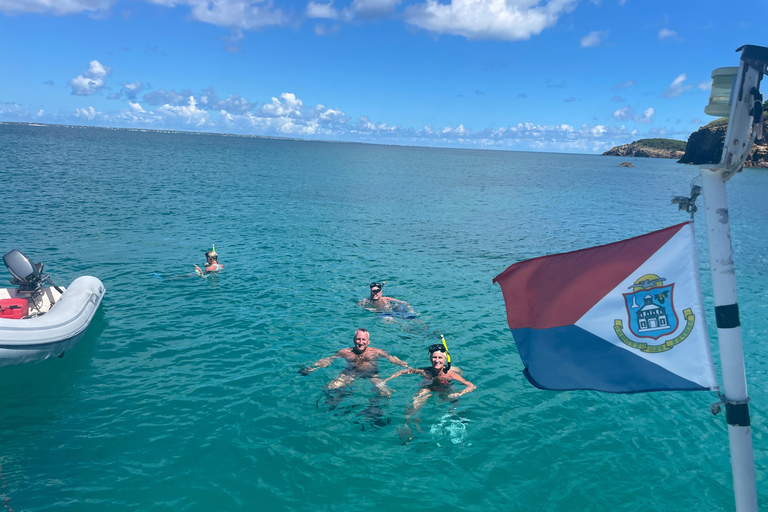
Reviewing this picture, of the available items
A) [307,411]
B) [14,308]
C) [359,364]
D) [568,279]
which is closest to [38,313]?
[14,308]

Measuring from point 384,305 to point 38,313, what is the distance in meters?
9.92

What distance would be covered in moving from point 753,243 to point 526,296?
106 ft

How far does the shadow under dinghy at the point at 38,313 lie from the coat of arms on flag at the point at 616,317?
36.1 ft

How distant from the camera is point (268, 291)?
17.4 meters

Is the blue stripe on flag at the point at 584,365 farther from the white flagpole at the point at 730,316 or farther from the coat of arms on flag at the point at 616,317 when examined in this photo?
the white flagpole at the point at 730,316

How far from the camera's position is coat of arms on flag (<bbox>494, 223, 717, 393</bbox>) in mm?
4484

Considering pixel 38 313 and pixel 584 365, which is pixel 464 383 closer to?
pixel 584 365

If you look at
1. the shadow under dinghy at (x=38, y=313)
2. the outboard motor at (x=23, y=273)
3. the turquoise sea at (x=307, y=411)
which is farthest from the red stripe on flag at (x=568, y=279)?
the outboard motor at (x=23, y=273)

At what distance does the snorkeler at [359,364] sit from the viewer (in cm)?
1077

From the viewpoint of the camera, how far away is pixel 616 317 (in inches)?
195

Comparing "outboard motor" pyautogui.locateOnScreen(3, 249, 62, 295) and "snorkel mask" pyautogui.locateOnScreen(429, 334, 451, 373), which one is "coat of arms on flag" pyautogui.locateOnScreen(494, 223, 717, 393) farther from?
"outboard motor" pyautogui.locateOnScreen(3, 249, 62, 295)

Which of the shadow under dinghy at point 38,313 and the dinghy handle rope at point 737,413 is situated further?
the shadow under dinghy at point 38,313

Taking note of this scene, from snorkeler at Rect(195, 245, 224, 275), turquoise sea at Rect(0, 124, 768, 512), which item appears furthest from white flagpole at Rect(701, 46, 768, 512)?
snorkeler at Rect(195, 245, 224, 275)

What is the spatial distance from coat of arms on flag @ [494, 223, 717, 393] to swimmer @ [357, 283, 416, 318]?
968cm
